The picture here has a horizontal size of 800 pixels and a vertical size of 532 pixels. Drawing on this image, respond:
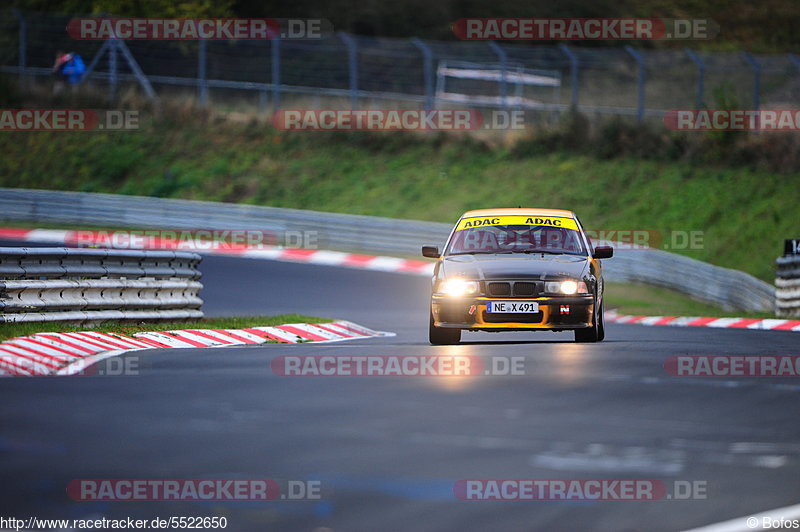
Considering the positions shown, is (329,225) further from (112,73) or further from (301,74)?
(112,73)

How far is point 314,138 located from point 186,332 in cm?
2909

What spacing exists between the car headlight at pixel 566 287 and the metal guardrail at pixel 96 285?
4881mm

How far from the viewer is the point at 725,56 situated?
60312 millimetres

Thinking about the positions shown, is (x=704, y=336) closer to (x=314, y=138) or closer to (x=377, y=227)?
(x=377, y=227)

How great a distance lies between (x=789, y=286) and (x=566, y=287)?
34.3 ft

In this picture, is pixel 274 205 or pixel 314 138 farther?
pixel 314 138

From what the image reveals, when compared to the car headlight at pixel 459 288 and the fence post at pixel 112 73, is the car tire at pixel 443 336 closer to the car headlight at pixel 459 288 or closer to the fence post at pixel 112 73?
the car headlight at pixel 459 288

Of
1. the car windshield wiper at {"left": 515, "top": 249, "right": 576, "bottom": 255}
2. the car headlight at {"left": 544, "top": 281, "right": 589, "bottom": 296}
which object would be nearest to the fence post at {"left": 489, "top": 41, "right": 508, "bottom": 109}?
the car windshield wiper at {"left": 515, "top": 249, "right": 576, "bottom": 255}

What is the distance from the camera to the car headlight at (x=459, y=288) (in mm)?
13695

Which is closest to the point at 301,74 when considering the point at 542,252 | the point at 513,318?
the point at 542,252

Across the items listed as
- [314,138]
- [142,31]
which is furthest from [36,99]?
[314,138]

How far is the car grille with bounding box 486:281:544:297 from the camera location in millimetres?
13633

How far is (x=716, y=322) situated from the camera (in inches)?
827

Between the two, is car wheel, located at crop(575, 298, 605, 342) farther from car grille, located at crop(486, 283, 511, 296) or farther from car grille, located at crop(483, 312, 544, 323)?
car grille, located at crop(486, 283, 511, 296)
